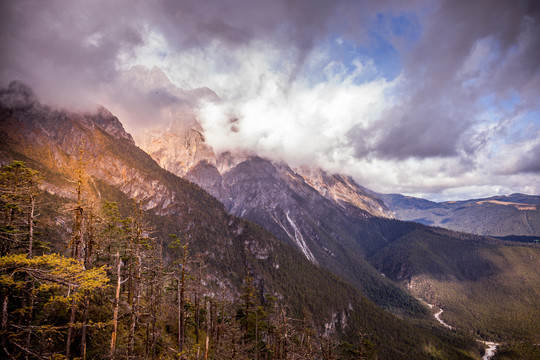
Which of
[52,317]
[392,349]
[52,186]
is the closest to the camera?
[52,317]

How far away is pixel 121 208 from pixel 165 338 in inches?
7259

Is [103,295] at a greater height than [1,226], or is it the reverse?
[1,226]

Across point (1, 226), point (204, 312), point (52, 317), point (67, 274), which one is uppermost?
point (1, 226)

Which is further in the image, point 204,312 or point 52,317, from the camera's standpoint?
point 204,312

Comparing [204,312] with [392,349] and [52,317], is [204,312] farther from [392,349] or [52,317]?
[392,349]

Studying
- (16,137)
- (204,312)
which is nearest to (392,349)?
(204,312)

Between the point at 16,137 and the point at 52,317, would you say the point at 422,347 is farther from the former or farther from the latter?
the point at 16,137

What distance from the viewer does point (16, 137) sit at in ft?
632

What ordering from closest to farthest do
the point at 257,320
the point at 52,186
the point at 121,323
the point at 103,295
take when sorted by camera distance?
the point at 103,295
the point at 121,323
the point at 257,320
the point at 52,186

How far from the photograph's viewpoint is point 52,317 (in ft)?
87.6

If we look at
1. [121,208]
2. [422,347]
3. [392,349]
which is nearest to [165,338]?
[121,208]

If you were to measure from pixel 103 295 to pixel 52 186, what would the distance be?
17171 centimetres

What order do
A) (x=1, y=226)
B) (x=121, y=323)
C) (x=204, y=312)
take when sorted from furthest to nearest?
(x=204, y=312)
(x=121, y=323)
(x=1, y=226)

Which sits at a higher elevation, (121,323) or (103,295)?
(103,295)
